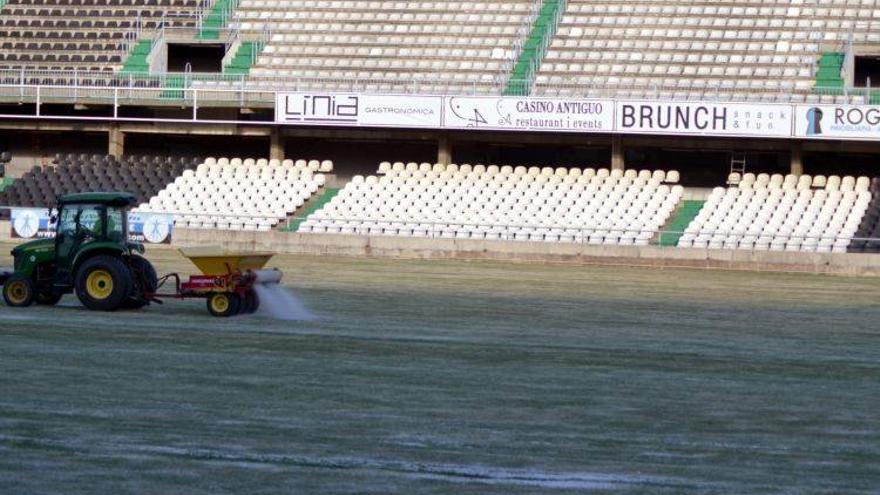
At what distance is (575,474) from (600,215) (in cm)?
3106

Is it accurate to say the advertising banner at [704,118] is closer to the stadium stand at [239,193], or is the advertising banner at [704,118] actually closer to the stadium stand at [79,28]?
the stadium stand at [239,193]

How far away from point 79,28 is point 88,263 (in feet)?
101

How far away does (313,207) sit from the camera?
4416 cm

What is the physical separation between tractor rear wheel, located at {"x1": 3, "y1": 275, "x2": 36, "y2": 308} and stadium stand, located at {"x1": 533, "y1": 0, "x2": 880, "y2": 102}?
24.3 metres

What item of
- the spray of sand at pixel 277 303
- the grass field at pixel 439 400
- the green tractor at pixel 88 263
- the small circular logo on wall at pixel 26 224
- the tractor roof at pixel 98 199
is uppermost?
the tractor roof at pixel 98 199

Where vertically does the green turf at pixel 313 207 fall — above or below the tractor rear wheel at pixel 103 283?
above

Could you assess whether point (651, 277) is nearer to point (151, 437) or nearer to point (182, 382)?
point (182, 382)

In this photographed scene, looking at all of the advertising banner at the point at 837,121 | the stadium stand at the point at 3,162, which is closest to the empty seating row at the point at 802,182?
the advertising banner at the point at 837,121

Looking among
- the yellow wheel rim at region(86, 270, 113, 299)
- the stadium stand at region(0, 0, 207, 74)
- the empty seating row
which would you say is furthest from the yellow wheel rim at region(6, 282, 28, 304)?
the stadium stand at region(0, 0, 207, 74)

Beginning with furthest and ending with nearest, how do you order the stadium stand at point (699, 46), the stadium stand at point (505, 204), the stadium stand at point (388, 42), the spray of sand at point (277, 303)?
the stadium stand at point (388, 42), the stadium stand at point (699, 46), the stadium stand at point (505, 204), the spray of sand at point (277, 303)

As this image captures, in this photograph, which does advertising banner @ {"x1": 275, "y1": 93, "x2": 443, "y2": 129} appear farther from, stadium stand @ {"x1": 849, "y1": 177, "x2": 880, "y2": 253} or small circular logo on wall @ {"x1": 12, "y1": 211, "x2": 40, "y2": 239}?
stadium stand @ {"x1": 849, "y1": 177, "x2": 880, "y2": 253}

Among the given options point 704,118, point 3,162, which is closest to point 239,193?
point 3,162

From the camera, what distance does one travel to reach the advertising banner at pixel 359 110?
43.3 m

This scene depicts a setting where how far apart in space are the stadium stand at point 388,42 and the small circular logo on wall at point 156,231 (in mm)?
6637
